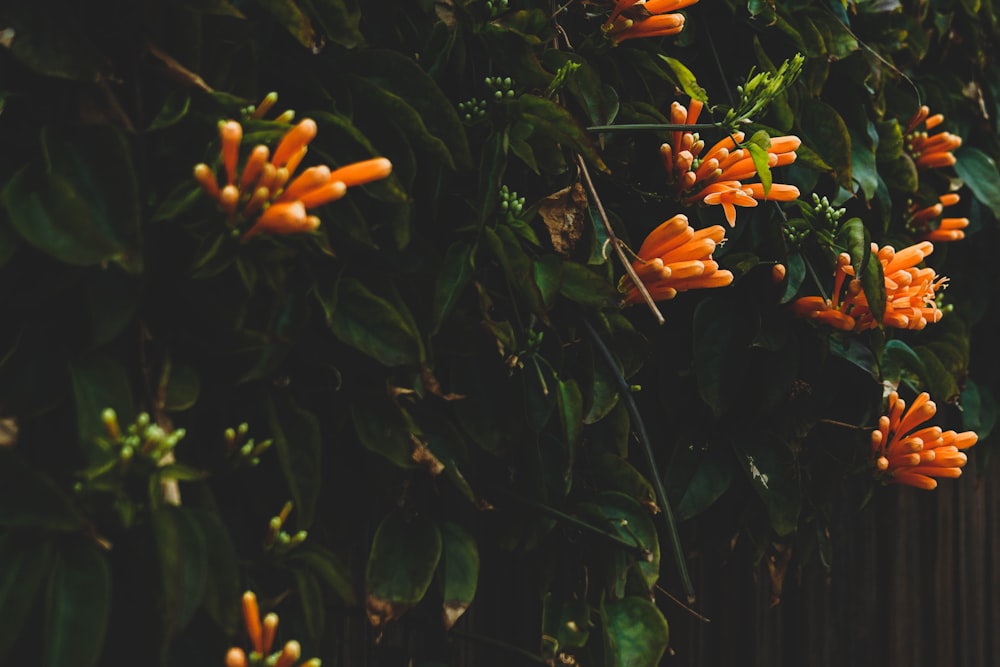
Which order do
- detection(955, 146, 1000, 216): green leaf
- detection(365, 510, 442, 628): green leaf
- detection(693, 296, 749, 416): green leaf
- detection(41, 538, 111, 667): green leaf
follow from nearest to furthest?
detection(41, 538, 111, 667): green leaf, detection(365, 510, 442, 628): green leaf, detection(693, 296, 749, 416): green leaf, detection(955, 146, 1000, 216): green leaf

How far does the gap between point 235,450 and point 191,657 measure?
20 centimetres

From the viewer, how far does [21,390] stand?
887mm

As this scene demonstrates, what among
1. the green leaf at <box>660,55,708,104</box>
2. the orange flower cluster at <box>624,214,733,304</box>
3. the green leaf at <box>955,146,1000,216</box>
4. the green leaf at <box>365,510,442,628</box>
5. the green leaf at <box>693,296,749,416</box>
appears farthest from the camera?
the green leaf at <box>955,146,1000,216</box>

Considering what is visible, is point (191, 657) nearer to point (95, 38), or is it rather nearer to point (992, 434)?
point (95, 38)

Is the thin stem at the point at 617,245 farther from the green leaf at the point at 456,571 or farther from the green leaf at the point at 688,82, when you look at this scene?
the green leaf at the point at 456,571

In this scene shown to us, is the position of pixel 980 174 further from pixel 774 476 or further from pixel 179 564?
pixel 179 564

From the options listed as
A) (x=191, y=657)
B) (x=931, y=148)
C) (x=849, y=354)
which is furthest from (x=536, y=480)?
(x=931, y=148)

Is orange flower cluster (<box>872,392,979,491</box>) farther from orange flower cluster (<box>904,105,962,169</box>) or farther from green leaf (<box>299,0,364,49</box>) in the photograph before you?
green leaf (<box>299,0,364,49</box>)

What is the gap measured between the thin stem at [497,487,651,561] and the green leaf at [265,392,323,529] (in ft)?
1.11

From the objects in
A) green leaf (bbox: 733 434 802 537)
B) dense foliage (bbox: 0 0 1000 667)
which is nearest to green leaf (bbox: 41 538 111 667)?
dense foliage (bbox: 0 0 1000 667)

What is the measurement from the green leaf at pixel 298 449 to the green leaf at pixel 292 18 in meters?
0.37

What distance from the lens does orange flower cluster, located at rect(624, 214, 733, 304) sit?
1.23 metres

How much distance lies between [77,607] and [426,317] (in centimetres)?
50

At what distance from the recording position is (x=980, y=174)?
219cm
